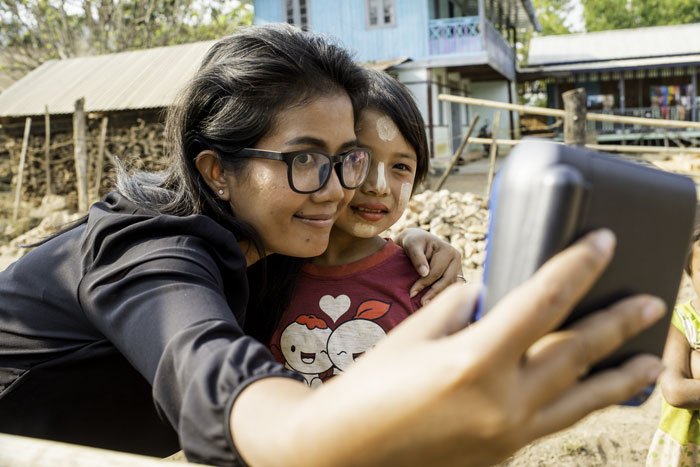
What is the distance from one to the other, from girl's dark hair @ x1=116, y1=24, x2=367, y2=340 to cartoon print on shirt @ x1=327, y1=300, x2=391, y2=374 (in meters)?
0.30

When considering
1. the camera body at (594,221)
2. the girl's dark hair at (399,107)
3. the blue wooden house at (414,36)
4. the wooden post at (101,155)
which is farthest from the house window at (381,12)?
the camera body at (594,221)

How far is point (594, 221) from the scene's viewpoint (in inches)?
27.5

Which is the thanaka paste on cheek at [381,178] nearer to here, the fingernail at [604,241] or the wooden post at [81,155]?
the fingernail at [604,241]

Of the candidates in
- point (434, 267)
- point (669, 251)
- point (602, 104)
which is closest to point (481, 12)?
point (602, 104)

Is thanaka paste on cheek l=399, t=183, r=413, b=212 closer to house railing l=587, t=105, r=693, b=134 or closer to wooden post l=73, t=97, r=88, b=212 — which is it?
wooden post l=73, t=97, r=88, b=212

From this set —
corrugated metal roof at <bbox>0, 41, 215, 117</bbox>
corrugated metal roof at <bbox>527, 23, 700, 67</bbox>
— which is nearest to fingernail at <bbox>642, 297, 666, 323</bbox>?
corrugated metal roof at <bbox>0, 41, 215, 117</bbox>

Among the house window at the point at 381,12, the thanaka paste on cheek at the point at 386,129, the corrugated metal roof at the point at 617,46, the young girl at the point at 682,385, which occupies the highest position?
the house window at the point at 381,12

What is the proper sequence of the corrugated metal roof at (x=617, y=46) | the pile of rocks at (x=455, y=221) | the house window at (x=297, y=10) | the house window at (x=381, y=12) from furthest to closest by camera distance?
1. the corrugated metal roof at (x=617, y=46)
2. the house window at (x=297, y=10)
3. the house window at (x=381, y=12)
4. the pile of rocks at (x=455, y=221)

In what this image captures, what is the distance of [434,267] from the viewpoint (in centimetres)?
207

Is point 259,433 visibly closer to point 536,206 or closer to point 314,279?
point 536,206

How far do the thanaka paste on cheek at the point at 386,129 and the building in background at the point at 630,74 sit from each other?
20288mm

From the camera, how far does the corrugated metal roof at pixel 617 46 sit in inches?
904

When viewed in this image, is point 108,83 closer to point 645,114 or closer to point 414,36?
point 414,36

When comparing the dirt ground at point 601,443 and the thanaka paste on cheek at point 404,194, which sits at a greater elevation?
the thanaka paste on cheek at point 404,194
